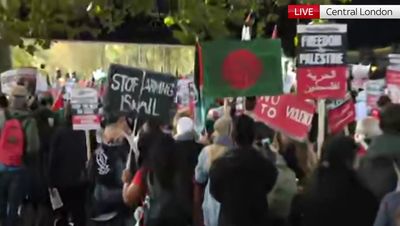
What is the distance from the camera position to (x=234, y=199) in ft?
22.7

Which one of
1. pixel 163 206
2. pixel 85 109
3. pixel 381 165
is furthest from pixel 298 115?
pixel 85 109

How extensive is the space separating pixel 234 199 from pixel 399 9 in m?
10.4

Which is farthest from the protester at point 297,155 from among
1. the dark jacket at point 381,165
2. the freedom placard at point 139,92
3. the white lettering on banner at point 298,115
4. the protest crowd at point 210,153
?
the dark jacket at point 381,165

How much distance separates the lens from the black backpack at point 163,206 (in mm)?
7562

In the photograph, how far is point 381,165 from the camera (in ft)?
23.3

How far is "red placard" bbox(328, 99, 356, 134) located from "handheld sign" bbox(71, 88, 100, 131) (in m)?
2.79

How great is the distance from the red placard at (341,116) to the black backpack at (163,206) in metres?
3.43

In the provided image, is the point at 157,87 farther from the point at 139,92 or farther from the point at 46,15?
the point at 46,15

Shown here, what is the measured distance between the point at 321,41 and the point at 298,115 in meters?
0.96

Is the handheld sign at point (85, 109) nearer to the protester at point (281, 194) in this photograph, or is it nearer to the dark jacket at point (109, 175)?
the dark jacket at point (109, 175)

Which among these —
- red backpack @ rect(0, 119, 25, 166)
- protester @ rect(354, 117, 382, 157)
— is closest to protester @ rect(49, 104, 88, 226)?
red backpack @ rect(0, 119, 25, 166)

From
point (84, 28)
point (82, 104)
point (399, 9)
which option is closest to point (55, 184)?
point (82, 104)

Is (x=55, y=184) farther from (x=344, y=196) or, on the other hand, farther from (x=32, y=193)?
(x=344, y=196)

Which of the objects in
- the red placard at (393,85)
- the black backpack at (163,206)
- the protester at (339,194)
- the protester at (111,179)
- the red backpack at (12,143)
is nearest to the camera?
the protester at (339,194)
